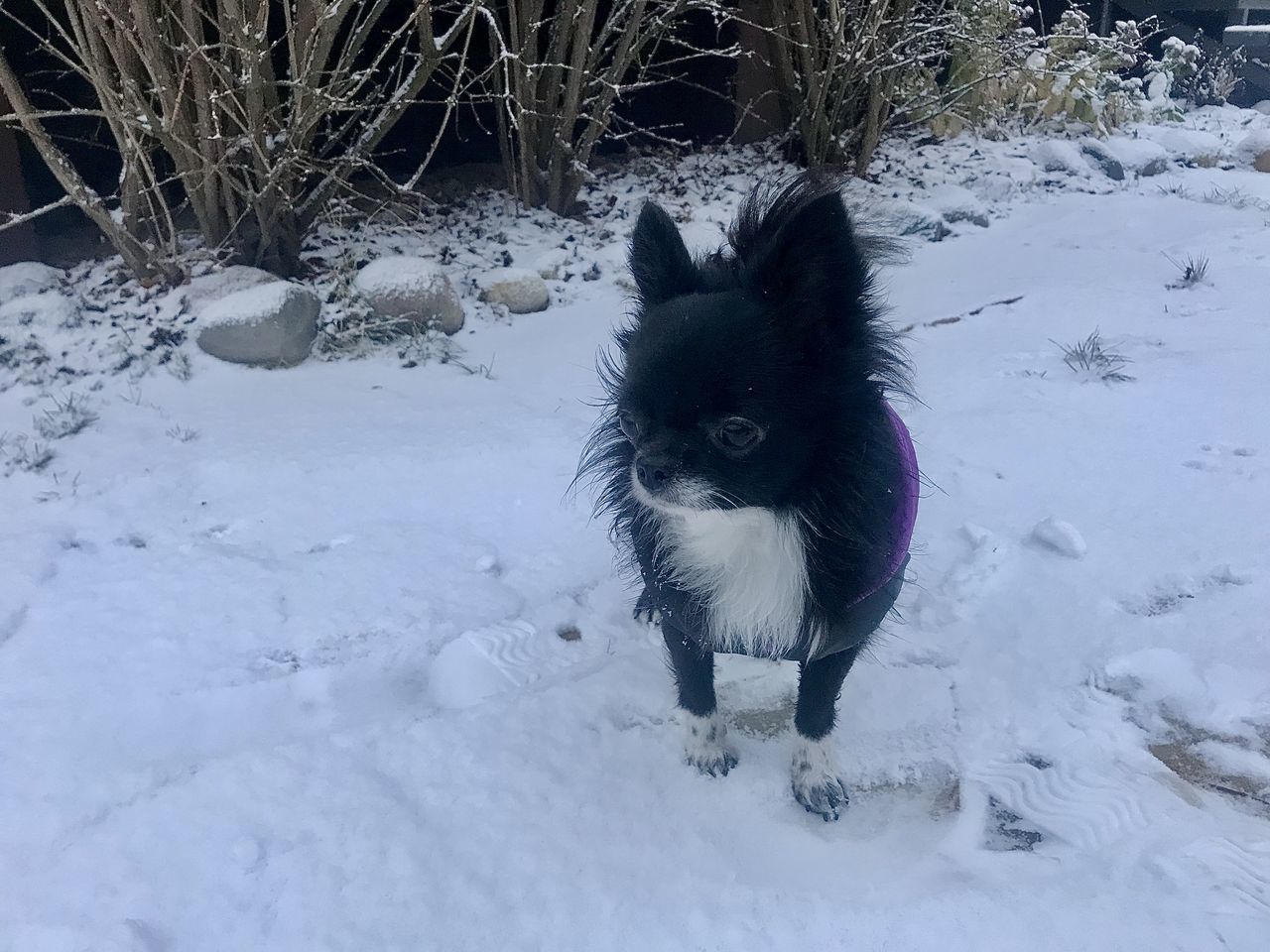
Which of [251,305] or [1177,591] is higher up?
[251,305]

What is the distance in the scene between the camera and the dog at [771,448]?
164 centimetres

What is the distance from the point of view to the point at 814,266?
1.62 m

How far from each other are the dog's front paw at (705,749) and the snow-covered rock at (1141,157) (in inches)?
321

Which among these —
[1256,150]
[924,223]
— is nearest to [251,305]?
[924,223]

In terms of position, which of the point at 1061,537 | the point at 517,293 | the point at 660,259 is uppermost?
the point at 660,259

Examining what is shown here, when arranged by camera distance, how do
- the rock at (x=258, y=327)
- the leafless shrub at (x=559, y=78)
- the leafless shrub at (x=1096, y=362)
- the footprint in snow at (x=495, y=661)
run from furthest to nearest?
the leafless shrub at (x=559, y=78) < the rock at (x=258, y=327) < the leafless shrub at (x=1096, y=362) < the footprint in snow at (x=495, y=661)

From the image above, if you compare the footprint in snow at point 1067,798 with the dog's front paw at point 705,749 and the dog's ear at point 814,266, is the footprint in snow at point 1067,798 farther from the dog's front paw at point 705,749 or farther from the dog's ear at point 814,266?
the dog's ear at point 814,266

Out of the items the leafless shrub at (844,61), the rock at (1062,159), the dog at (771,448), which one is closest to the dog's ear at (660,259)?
the dog at (771,448)

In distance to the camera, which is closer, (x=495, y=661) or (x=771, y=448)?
(x=771, y=448)

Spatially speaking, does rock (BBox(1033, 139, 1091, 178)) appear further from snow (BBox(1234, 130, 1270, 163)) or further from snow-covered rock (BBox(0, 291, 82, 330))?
snow-covered rock (BBox(0, 291, 82, 330))

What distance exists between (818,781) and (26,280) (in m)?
5.35

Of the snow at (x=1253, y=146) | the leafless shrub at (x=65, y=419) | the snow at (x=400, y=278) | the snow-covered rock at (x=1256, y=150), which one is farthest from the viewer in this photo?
the snow at (x=1253, y=146)

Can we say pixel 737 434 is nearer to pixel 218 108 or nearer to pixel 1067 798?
pixel 1067 798

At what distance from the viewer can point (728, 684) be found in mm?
2500
